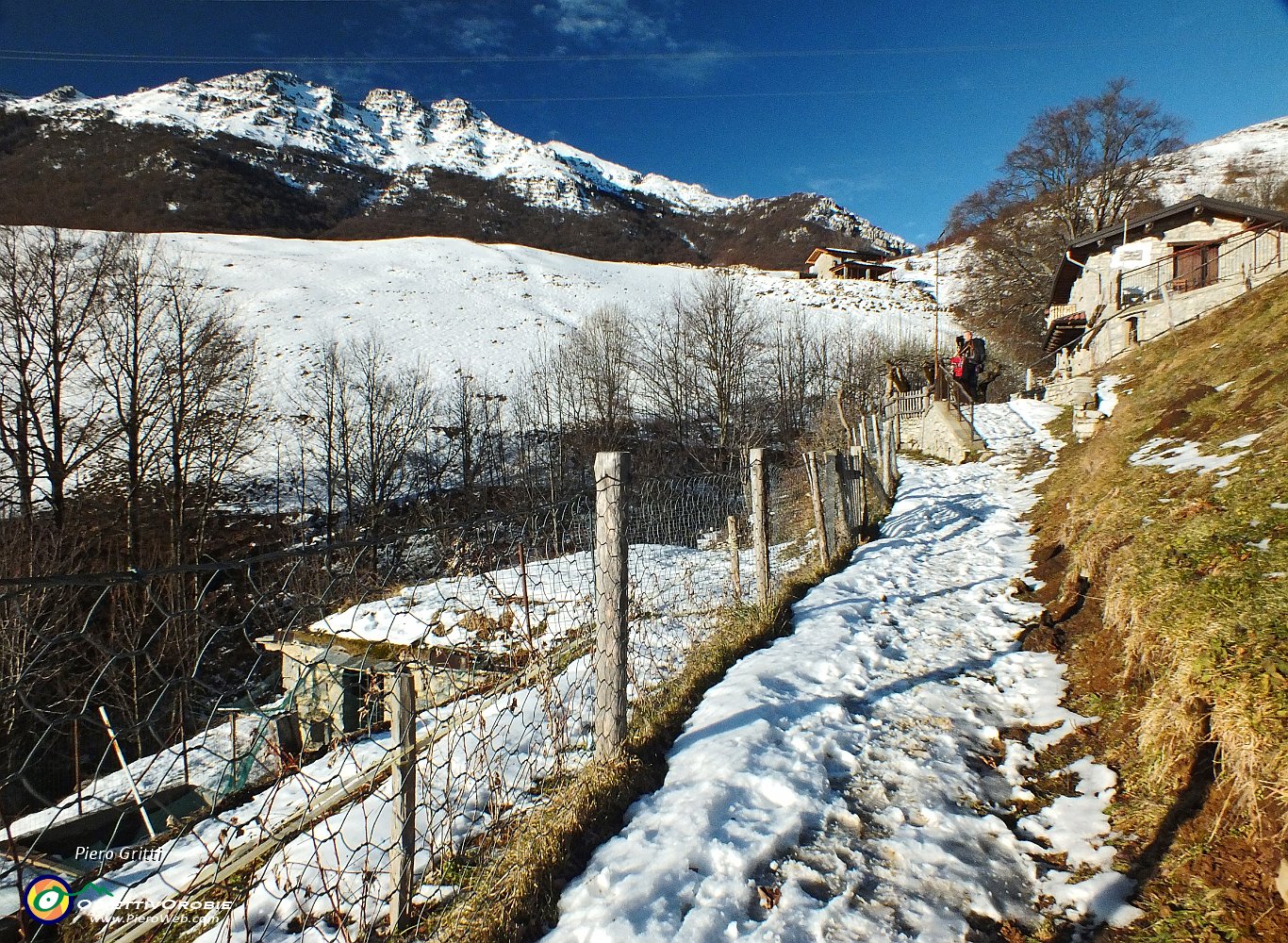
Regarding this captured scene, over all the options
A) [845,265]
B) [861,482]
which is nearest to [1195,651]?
[861,482]

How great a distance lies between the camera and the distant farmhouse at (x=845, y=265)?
59125 mm

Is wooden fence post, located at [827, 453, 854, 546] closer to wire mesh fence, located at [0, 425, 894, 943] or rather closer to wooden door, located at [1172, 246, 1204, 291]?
wire mesh fence, located at [0, 425, 894, 943]

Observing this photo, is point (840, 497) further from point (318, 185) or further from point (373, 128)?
point (373, 128)

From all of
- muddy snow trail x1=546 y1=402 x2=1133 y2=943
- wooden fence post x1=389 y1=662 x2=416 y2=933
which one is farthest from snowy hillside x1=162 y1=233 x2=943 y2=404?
wooden fence post x1=389 y1=662 x2=416 y2=933

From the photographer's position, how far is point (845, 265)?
2308 inches

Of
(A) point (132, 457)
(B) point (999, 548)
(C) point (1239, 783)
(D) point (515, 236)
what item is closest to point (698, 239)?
(D) point (515, 236)

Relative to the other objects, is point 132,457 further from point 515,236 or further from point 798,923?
point 515,236

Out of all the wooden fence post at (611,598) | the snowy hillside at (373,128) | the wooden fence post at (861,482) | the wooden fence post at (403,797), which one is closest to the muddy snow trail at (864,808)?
the wooden fence post at (611,598)

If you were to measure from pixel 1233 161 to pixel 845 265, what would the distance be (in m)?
54.2

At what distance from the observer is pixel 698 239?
83875 millimetres

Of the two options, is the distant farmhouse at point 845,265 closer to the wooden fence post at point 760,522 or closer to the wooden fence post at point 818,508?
the wooden fence post at point 818,508

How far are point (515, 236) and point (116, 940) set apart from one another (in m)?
69.0

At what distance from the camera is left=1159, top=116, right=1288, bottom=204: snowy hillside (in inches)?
2361

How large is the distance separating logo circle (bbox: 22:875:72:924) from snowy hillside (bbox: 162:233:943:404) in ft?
88.7
